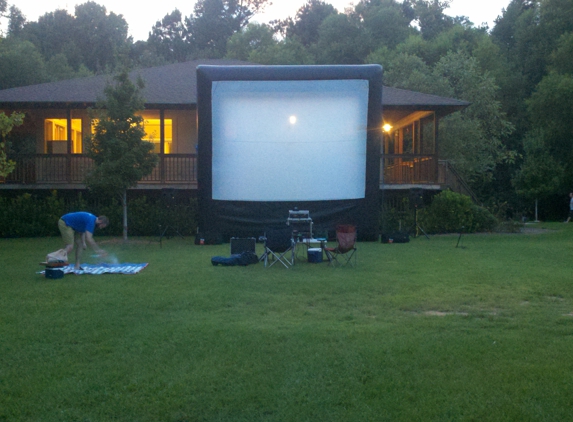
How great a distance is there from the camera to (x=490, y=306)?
728 cm

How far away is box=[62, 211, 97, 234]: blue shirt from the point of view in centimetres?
1059

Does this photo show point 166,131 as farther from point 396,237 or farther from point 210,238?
point 396,237

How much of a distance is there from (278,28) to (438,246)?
157ft

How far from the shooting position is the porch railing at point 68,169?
19094mm

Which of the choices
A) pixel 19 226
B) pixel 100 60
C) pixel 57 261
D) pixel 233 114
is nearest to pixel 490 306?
pixel 57 261

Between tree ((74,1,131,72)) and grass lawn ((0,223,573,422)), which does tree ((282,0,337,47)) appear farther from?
grass lawn ((0,223,573,422))

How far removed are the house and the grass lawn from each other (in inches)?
373

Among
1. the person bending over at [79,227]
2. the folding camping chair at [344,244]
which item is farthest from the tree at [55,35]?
the folding camping chair at [344,244]

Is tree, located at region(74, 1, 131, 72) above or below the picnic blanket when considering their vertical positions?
above

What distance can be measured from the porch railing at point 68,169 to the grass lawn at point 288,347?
9.36 meters

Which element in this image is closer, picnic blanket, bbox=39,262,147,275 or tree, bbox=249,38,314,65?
picnic blanket, bbox=39,262,147,275

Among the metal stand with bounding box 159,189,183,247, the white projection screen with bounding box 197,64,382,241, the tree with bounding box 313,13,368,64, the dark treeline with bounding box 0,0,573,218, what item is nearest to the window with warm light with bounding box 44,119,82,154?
the dark treeline with bounding box 0,0,573,218

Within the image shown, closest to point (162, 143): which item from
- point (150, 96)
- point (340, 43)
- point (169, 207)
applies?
point (150, 96)

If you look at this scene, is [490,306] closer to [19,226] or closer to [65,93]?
[19,226]
